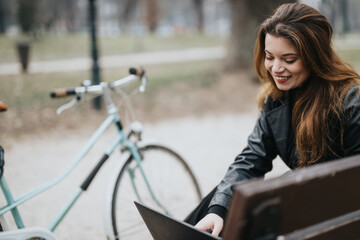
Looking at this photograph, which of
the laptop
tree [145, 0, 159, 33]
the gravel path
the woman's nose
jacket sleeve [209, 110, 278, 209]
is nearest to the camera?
the laptop

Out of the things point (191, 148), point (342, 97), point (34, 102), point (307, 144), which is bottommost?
point (191, 148)

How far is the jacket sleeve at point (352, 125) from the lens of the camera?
1.67 m

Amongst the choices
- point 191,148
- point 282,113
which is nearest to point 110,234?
point 282,113

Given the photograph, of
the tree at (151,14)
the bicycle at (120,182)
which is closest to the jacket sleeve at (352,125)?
the bicycle at (120,182)

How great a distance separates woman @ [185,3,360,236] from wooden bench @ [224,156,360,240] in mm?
546

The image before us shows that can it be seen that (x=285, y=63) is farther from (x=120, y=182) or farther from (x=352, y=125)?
(x=120, y=182)

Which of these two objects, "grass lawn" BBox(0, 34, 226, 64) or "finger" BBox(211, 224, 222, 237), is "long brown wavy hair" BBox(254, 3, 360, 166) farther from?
"grass lawn" BBox(0, 34, 226, 64)

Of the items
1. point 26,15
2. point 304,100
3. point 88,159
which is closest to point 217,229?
point 304,100

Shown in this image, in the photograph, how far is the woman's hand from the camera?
176cm

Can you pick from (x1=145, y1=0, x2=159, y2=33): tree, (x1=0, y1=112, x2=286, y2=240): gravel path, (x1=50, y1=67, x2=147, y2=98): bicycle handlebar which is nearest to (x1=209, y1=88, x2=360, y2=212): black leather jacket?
(x1=50, y1=67, x2=147, y2=98): bicycle handlebar

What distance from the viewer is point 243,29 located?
9.11 m

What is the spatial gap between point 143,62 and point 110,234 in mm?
10454

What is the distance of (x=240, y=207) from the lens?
0.89 meters

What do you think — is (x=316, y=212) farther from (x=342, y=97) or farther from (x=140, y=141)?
(x=140, y=141)
